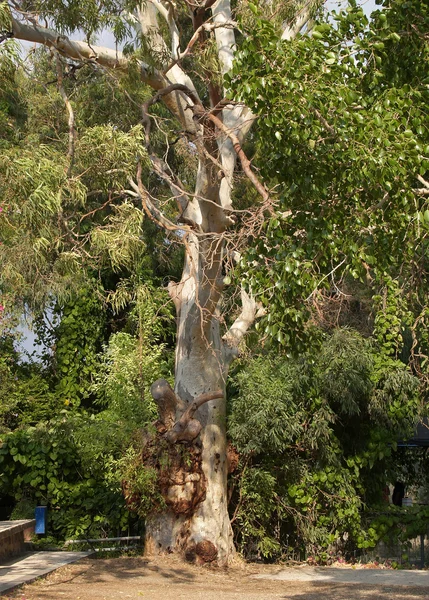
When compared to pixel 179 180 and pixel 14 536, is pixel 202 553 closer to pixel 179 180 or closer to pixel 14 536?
pixel 14 536

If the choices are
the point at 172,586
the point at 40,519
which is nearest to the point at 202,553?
the point at 172,586

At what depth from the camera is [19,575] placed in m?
9.69

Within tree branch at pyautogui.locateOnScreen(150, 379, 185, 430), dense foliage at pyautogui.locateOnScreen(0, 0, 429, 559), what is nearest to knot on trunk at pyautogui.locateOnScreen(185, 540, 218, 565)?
dense foliage at pyautogui.locateOnScreen(0, 0, 429, 559)

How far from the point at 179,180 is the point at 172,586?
17.8 feet

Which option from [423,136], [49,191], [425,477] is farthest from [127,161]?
[425,477]

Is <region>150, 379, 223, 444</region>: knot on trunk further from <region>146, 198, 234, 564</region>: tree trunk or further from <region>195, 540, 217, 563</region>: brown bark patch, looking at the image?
<region>195, 540, 217, 563</region>: brown bark patch

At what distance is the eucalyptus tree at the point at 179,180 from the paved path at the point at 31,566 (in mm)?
1300

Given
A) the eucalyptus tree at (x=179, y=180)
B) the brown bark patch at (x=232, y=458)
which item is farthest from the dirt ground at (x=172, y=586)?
the brown bark patch at (x=232, y=458)

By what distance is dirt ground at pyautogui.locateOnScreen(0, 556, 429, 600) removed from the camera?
353 inches

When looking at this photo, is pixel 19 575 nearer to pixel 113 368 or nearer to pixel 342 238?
pixel 113 368

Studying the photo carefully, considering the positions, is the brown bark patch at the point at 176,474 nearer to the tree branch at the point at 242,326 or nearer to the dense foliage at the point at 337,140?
the tree branch at the point at 242,326

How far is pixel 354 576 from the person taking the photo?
11.1 m

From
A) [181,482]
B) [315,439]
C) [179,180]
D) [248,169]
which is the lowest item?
[181,482]

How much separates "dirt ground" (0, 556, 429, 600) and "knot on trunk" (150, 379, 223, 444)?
1.77 metres
